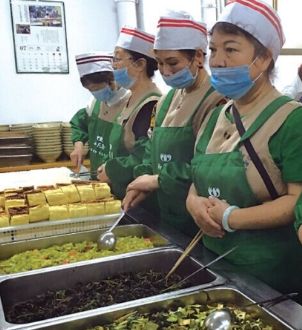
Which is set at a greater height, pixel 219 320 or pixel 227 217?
pixel 227 217

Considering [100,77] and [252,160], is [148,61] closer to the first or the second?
[100,77]

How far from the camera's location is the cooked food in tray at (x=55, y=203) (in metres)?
1.66

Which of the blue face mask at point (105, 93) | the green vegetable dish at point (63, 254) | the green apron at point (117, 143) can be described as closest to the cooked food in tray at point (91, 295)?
the green vegetable dish at point (63, 254)

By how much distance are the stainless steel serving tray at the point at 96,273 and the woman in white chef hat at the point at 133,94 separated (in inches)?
28.3

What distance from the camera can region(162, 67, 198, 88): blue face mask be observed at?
1.70 metres

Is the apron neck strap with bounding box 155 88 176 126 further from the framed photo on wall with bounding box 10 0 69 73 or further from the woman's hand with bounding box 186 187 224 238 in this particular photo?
the framed photo on wall with bounding box 10 0 69 73

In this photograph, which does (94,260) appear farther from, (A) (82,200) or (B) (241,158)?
(B) (241,158)

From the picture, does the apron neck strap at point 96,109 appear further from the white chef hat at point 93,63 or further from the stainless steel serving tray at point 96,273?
the stainless steel serving tray at point 96,273

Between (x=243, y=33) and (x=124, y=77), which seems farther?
(x=124, y=77)

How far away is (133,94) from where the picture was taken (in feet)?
7.61

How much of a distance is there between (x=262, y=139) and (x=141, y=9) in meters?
3.29

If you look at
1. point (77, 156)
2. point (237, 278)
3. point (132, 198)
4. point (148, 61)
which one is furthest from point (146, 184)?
point (77, 156)

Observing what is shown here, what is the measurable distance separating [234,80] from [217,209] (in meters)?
0.39

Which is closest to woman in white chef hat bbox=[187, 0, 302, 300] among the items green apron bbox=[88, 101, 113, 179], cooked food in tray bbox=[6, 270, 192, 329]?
cooked food in tray bbox=[6, 270, 192, 329]
